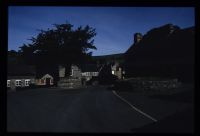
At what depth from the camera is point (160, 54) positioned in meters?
7.02

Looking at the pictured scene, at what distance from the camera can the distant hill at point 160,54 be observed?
6391 millimetres

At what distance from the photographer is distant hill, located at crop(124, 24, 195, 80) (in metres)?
6.39

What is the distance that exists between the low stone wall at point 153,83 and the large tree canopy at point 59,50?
1.37 metres

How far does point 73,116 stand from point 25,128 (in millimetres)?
1357

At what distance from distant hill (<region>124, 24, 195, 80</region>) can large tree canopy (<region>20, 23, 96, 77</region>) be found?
1.23 m

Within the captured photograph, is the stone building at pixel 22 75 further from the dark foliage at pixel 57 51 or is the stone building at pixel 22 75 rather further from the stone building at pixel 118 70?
the stone building at pixel 118 70

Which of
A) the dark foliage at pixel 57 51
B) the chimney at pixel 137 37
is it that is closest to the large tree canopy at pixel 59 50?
the dark foliage at pixel 57 51

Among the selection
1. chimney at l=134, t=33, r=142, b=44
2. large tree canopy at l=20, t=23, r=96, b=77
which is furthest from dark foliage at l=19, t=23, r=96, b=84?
chimney at l=134, t=33, r=142, b=44

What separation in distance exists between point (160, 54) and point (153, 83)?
88cm

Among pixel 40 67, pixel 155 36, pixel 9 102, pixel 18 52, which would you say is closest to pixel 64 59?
pixel 40 67

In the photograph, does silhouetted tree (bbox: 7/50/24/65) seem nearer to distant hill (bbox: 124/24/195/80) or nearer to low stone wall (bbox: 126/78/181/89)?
distant hill (bbox: 124/24/195/80)

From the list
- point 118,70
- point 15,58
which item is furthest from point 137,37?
point 15,58

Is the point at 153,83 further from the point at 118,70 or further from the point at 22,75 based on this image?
the point at 22,75
